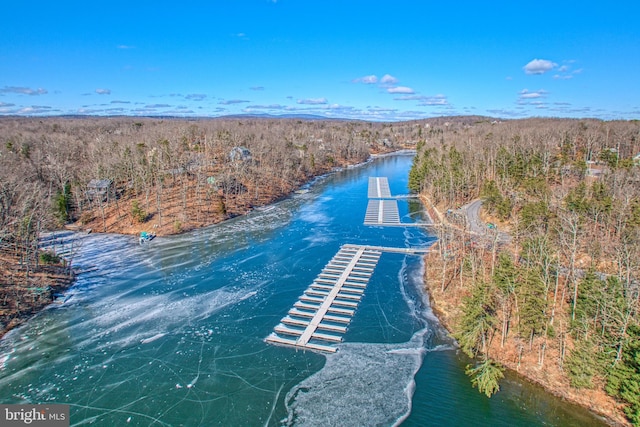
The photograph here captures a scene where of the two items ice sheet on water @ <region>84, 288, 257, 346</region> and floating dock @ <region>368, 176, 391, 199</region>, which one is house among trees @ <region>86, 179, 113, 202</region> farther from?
floating dock @ <region>368, 176, 391, 199</region>

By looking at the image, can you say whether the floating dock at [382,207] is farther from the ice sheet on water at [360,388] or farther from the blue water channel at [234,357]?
the ice sheet on water at [360,388]

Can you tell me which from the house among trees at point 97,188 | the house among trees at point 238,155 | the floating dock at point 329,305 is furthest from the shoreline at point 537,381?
the house among trees at point 238,155

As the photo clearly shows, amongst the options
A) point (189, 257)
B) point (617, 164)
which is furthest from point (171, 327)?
point (617, 164)

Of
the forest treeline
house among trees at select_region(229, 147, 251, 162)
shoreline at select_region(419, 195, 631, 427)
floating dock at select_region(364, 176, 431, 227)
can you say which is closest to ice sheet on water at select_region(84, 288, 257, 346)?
shoreline at select_region(419, 195, 631, 427)

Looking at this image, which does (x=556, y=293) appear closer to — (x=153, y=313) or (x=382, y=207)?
(x=153, y=313)

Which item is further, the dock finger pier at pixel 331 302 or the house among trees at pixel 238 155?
the house among trees at pixel 238 155

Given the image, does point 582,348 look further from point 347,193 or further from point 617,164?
point 347,193
